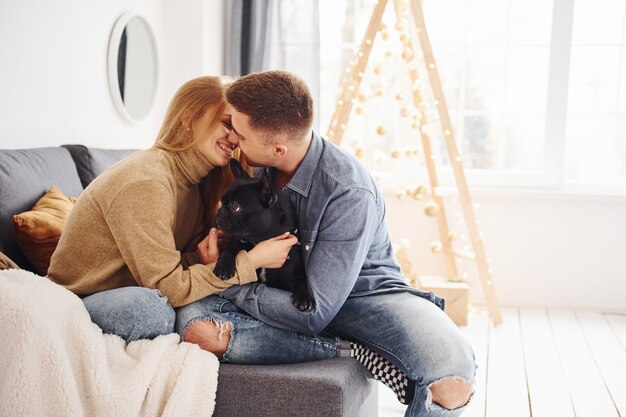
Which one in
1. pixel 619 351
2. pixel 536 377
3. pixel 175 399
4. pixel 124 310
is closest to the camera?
pixel 175 399

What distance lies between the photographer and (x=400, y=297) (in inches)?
82.4

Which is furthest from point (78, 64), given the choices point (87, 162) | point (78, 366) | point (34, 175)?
point (78, 366)

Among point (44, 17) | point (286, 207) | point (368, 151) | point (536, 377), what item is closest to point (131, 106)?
point (44, 17)

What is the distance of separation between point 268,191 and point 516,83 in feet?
10.0

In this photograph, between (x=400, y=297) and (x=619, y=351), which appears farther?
(x=619, y=351)

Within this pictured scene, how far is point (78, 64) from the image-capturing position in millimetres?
3293

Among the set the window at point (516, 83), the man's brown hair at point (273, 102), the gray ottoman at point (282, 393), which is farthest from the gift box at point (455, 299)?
the gray ottoman at point (282, 393)

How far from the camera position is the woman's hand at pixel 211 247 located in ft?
6.80

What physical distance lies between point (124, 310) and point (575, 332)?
9.58ft

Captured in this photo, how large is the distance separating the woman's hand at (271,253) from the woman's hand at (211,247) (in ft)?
0.41

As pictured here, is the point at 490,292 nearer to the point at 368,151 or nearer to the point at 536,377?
the point at 536,377

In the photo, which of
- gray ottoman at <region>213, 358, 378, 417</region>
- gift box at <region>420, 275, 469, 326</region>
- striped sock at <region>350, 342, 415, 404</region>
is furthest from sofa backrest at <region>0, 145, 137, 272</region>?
gift box at <region>420, 275, 469, 326</region>

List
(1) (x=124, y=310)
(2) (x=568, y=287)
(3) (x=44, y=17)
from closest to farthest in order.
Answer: (1) (x=124, y=310)
(3) (x=44, y=17)
(2) (x=568, y=287)

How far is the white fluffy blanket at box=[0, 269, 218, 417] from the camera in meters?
1.55
